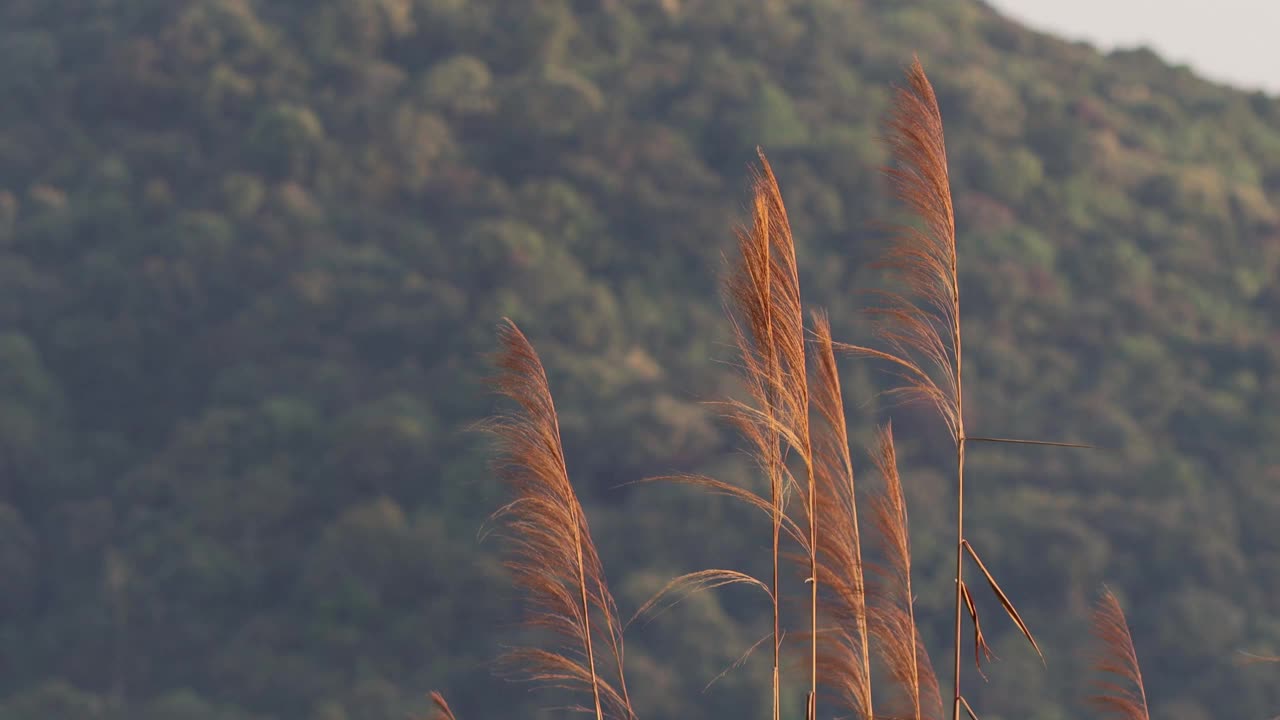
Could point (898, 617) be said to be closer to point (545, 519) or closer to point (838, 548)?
point (838, 548)

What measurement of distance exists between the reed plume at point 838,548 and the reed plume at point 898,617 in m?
0.05

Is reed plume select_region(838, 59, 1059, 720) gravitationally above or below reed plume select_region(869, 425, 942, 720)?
above

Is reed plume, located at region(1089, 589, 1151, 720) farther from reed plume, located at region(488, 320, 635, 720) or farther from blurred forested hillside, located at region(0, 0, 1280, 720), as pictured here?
blurred forested hillside, located at region(0, 0, 1280, 720)

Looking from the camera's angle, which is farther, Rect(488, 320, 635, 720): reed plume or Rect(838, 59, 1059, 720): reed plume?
Rect(488, 320, 635, 720): reed plume

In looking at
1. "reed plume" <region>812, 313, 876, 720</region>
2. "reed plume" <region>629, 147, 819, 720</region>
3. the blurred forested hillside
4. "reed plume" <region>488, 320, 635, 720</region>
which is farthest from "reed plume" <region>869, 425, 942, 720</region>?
the blurred forested hillside

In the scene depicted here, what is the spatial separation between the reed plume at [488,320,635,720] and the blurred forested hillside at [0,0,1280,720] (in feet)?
79.7

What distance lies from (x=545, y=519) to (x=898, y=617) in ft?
2.12

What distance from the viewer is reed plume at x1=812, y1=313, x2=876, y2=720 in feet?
9.09

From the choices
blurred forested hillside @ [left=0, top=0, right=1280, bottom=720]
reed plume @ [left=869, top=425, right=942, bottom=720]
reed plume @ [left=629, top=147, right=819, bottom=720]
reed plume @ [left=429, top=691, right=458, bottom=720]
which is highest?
reed plume @ [left=629, top=147, right=819, bottom=720]

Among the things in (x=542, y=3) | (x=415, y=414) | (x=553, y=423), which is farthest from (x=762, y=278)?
(x=542, y=3)

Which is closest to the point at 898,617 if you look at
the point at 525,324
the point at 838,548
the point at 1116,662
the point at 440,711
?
the point at 838,548

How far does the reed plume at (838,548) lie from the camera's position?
2.77m

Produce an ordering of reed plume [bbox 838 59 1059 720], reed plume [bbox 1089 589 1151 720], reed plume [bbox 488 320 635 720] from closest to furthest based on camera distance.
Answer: reed plume [bbox 838 59 1059 720], reed plume [bbox 488 320 635 720], reed plume [bbox 1089 589 1151 720]

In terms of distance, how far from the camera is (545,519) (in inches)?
113
